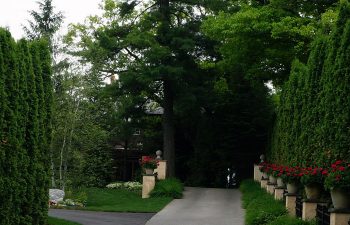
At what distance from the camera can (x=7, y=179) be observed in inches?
369

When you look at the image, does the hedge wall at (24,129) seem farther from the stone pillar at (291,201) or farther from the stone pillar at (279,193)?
the stone pillar at (279,193)

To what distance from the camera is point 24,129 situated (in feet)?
33.5

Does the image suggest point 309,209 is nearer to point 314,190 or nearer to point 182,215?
point 314,190

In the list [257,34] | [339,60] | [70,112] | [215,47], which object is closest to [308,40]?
[257,34]

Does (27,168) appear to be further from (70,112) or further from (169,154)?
(169,154)

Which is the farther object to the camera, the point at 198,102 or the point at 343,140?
the point at 198,102

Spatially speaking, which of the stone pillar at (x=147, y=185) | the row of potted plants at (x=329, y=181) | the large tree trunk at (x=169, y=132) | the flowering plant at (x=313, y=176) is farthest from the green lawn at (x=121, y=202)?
the flowering plant at (x=313, y=176)

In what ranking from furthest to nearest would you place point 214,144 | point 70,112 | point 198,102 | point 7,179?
1. point 214,144
2. point 198,102
3. point 70,112
4. point 7,179

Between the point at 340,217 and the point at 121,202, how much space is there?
39.7 feet

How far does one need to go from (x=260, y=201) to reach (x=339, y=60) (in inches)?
277

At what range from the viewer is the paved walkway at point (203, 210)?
47.5ft

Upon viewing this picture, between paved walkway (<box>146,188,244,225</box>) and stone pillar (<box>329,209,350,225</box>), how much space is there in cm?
537

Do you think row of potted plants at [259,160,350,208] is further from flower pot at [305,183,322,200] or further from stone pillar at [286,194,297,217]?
stone pillar at [286,194,297,217]

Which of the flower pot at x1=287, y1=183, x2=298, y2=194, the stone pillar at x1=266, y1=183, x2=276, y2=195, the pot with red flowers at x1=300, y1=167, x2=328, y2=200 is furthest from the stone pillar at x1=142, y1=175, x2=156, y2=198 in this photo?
the pot with red flowers at x1=300, y1=167, x2=328, y2=200
